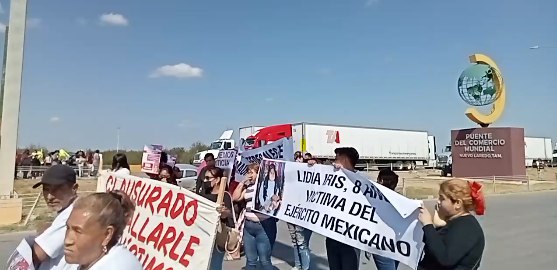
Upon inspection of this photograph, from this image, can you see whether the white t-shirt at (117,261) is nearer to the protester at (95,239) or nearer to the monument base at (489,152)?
the protester at (95,239)

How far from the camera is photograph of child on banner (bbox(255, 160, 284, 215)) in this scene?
6.18 m

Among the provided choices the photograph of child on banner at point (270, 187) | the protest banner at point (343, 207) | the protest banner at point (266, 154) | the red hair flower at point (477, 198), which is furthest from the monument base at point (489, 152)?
the red hair flower at point (477, 198)

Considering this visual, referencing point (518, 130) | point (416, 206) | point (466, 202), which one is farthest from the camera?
point (518, 130)

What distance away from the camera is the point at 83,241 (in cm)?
216

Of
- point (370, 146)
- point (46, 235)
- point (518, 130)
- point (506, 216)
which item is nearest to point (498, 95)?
point (518, 130)

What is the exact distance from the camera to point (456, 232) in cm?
327

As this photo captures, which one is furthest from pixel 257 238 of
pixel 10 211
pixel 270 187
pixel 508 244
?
pixel 10 211

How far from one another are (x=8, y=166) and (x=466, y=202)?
43.5 feet

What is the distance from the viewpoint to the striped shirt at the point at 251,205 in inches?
246

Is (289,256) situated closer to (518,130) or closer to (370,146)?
(518,130)

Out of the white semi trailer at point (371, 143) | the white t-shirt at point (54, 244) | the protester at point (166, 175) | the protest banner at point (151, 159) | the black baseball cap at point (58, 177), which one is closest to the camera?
the white t-shirt at point (54, 244)

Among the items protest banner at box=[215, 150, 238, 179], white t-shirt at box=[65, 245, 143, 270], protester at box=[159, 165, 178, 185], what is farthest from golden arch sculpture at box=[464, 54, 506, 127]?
white t-shirt at box=[65, 245, 143, 270]

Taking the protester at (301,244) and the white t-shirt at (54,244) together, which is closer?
the white t-shirt at (54,244)

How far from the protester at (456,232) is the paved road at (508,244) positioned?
4.57 m
